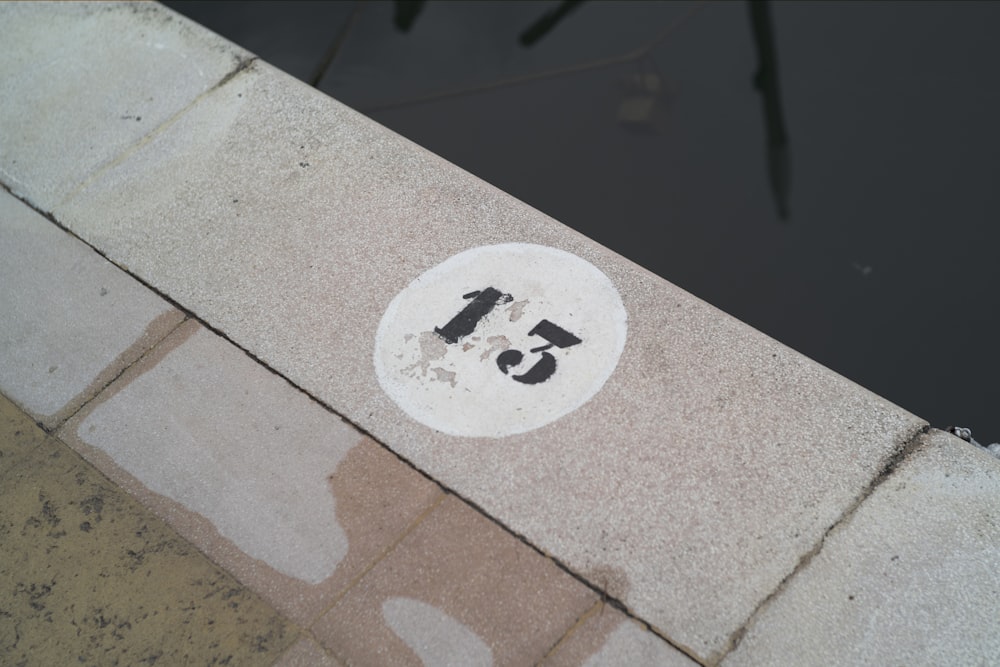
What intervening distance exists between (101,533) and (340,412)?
0.91 m

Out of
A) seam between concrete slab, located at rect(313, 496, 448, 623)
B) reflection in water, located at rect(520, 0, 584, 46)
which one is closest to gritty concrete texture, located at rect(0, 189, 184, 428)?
seam between concrete slab, located at rect(313, 496, 448, 623)

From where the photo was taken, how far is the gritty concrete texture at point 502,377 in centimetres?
289

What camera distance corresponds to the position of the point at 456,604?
2.83 m

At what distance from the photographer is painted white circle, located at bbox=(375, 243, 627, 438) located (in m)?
3.26

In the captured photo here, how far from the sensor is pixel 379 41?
5992mm

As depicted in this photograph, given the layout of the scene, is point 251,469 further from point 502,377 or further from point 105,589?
point 502,377

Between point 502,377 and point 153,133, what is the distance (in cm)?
231

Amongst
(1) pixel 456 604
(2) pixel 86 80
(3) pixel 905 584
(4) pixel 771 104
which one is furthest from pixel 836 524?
(2) pixel 86 80

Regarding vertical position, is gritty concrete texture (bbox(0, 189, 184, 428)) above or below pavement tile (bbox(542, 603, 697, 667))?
below

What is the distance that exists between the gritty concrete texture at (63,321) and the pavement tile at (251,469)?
121mm

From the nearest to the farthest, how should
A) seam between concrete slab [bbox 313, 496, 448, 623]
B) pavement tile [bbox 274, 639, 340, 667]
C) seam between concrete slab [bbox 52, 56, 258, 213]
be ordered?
1. pavement tile [bbox 274, 639, 340, 667]
2. seam between concrete slab [bbox 313, 496, 448, 623]
3. seam between concrete slab [bbox 52, 56, 258, 213]

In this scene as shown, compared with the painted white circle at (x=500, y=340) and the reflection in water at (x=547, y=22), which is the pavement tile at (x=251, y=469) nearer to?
the painted white circle at (x=500, y=340)

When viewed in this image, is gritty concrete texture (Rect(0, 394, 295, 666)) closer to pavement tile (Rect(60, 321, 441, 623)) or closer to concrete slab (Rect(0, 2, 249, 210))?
pavement tile (Rect(60, 321, 441, 623))

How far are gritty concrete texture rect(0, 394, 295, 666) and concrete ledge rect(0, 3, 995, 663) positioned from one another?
0.29 feet
